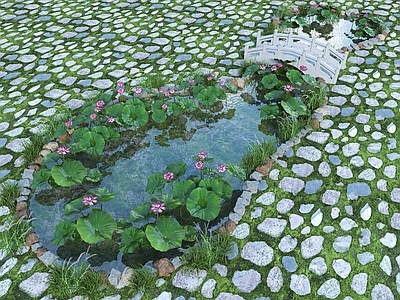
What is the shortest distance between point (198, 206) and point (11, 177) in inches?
84.3

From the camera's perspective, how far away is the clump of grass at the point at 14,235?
3.68 meters

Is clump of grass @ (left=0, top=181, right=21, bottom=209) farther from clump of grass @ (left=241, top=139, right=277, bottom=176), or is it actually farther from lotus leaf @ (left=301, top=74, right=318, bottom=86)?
lotus leaf @ (left=301, top=74, right=318, bottom=86)

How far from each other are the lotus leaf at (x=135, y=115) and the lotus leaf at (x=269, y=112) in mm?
1447

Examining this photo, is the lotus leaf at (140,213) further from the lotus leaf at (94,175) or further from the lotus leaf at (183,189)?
the lotus leaf at (94,175)

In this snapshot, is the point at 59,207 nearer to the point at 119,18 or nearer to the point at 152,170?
the point at 152,170

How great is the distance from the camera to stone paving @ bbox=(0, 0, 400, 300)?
345 cm

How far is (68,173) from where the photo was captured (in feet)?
13.8

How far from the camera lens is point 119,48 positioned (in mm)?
6645

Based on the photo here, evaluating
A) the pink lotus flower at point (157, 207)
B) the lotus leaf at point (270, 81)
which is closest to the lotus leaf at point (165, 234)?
the pink lotus flower at point (157, 207)

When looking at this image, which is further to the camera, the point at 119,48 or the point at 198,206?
the point at 119,48

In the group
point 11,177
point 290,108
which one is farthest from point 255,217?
point 11,177

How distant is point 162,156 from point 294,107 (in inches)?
67.4

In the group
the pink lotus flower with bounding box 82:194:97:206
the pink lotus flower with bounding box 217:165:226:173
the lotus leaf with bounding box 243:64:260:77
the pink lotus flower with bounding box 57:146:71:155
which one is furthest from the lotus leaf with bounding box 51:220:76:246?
the lotus leaf with bounding box 243:64:260:77

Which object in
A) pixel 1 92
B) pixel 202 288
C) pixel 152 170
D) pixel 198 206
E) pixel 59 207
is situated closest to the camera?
pixel 202 288
